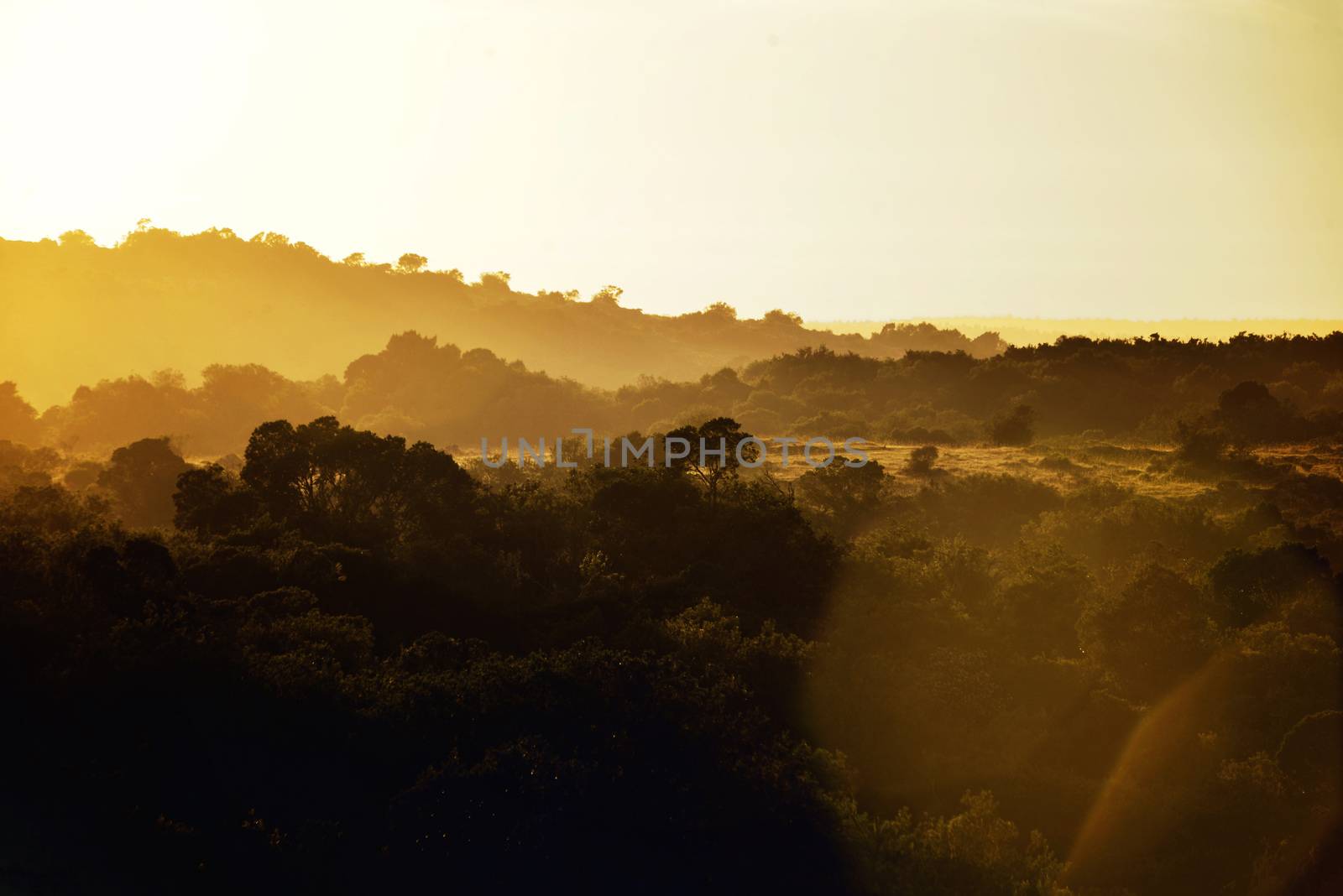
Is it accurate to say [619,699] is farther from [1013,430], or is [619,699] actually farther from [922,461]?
[1013,430]

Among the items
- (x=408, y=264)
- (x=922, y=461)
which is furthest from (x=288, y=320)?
(x=922, y=461)

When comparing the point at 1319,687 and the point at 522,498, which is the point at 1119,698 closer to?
the point at 1319,687

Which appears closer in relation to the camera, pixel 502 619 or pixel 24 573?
pixel 24 573

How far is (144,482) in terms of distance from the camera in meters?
41.6

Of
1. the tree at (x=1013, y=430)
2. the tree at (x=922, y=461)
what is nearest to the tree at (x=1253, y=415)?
the tree at (x=1013, y=430)

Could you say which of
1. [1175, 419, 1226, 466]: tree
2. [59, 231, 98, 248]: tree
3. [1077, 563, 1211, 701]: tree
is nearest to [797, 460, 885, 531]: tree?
[1175, 419, 1226, 466]: tree

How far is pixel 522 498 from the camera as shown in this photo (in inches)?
1289

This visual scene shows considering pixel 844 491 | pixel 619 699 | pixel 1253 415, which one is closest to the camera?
pixel 619 699

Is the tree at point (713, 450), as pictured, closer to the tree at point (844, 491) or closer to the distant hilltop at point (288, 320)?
the tree at point (844, 491)

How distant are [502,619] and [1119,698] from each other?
1298 cm

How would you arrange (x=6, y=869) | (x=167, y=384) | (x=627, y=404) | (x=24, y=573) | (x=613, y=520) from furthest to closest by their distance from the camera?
(x=627, y=404), (x=167, y=384), (x=613, y=520), (x=24, y=573), (x=6, y=869)

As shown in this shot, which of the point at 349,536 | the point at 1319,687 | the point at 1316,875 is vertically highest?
the point at 349,536

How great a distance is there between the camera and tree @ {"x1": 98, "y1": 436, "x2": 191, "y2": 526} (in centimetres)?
4038

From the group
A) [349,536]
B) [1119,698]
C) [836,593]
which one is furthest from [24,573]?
[1119,698]
